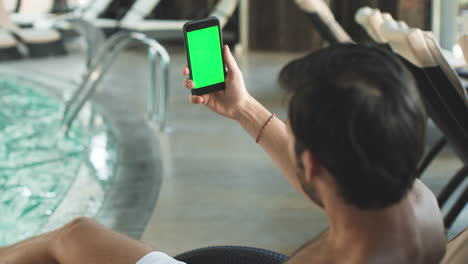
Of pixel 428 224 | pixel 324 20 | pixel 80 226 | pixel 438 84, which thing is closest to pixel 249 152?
pixel 324 20

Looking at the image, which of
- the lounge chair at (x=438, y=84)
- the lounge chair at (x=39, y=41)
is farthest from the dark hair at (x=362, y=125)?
the lounge chair at (x=39, y=41)

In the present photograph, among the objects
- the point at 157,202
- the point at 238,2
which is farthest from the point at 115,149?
the point at 238,2

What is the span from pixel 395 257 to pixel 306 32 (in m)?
9.40

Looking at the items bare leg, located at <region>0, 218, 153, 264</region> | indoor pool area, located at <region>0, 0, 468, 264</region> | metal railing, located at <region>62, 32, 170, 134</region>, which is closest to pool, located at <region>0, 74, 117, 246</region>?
indoor pool area, located at <region>0, 0, 468, 264</region>

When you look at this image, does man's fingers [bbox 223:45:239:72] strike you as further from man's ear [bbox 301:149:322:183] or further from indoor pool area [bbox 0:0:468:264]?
man's ear [bbox 301:149:322:183]

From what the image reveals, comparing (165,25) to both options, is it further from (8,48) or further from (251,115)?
(251,115)

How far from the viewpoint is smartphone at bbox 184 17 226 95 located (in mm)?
1697

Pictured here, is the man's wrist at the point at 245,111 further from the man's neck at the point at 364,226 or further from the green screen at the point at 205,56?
the man's neck at the point at 364,226

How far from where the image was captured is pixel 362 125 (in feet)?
3.27

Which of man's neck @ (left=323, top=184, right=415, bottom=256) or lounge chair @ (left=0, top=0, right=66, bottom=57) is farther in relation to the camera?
lounge chair @ (left=0, top=0, right=66, bottom=57)

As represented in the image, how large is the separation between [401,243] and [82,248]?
90 cm

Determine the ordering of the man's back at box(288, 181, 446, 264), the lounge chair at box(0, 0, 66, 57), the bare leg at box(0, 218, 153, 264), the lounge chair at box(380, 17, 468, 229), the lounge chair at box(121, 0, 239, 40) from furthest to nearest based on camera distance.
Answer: the lounge chair at box(121, 0, 239, 40)
the lounge chair at box(0, 0, 66, 57)
the lounge chair at box(380, 17, 468, 229)
the bare leg at box(0, 218, 153, 264)
the man's back at box(288, 181, 446, 264)

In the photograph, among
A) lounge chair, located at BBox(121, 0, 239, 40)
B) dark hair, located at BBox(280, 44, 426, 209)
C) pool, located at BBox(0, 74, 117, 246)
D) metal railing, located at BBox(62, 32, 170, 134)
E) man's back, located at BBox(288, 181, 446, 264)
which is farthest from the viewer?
lounge chair, located at BBox(121, 0, 239, 40)

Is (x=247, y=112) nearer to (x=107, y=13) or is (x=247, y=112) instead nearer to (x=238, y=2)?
(x=238, y=2)
